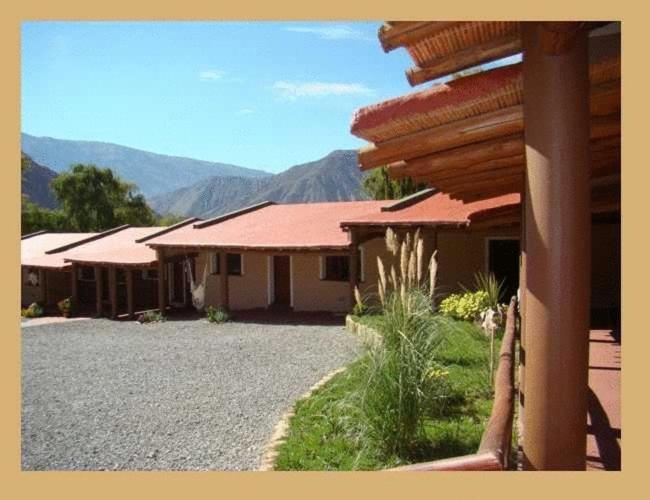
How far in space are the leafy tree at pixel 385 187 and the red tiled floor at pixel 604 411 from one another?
19951mm

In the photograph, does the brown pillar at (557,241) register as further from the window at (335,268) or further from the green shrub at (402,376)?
the window at (335,268)

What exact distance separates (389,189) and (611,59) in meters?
25.3

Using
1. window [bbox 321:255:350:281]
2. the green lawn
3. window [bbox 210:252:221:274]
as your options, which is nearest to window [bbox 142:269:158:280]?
window [bbox 210:252:221:274]

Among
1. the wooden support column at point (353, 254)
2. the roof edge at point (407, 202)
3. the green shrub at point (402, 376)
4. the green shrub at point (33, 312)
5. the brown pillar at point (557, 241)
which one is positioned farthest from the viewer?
the green shrub at point (33, 312)

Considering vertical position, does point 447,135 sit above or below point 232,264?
above

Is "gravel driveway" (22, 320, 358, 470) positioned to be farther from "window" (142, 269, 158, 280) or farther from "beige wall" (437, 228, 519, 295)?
"window" (142, 269, 158, 280)

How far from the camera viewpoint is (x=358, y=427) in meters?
4.41

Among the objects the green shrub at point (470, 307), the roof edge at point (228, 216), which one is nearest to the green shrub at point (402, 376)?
the green shrub at point (470, 307)

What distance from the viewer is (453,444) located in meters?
4.47

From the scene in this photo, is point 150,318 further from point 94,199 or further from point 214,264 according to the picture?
point 94,199

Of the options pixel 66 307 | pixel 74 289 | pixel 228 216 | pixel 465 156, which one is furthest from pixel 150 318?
pixel 465 156

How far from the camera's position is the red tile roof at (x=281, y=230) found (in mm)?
14466

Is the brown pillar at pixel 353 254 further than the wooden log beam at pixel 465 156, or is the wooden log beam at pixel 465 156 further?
the brown pillar at pixel 353 254

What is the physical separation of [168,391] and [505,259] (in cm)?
940
